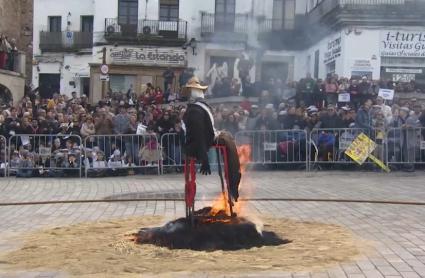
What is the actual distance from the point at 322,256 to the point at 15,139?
9.67m

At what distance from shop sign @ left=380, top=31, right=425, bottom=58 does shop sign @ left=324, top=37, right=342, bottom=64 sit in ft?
3.24

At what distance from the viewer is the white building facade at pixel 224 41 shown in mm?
9141

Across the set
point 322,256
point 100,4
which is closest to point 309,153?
point 322,256

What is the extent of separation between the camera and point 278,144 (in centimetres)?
1377

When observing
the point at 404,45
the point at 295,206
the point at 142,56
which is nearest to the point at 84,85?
the point at 142,56

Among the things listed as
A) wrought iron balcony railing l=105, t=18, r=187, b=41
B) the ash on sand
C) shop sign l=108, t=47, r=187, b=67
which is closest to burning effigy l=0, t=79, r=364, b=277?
the ash on sand

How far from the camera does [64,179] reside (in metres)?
12.9

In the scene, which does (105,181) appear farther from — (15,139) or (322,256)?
(322,256)

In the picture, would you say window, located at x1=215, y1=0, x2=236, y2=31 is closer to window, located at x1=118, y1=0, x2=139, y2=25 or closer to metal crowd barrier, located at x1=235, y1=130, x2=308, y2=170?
metal crowd barrier, located at x1=235, y1=130, x2=308, y2=170

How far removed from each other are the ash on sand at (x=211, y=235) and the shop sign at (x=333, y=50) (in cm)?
660

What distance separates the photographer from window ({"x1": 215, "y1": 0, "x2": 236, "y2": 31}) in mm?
9648

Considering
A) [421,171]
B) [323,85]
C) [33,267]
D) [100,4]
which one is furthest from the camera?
[100,4]

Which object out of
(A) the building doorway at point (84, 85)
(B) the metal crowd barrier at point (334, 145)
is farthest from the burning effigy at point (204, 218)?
(A) the building doorway at point (84, 85)

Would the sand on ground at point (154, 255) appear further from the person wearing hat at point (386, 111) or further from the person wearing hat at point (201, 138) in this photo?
the person wearing hat at point (386, 111)
